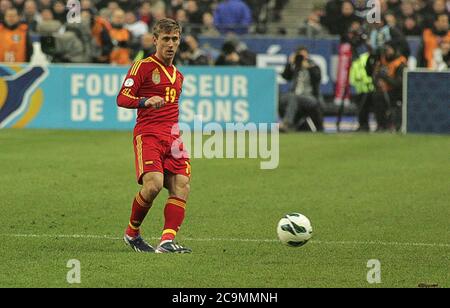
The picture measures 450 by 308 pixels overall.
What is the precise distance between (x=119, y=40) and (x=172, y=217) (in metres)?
15.1

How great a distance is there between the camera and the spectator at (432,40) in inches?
985

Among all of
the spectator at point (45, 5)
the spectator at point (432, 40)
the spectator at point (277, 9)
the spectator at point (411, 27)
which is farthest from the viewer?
the spectator at point (277, 9)

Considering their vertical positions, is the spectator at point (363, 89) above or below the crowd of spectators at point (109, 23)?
below

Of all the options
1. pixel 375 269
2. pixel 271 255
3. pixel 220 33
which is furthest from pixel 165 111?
pixel 220 33

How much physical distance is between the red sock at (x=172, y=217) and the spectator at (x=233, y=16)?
58.4ft

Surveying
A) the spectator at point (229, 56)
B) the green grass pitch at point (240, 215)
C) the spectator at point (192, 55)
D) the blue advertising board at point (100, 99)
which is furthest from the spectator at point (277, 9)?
the green grass pitch at point (240, 215)

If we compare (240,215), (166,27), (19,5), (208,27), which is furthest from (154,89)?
(19,5)

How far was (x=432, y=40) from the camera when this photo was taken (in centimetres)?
2530

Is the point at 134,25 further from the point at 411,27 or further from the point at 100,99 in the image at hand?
the point at 411,27

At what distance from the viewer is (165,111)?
33.8ft

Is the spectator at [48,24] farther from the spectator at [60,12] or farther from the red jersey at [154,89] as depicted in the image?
the red jersey at [154,89]

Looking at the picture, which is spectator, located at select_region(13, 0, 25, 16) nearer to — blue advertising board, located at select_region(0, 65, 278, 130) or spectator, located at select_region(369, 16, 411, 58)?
blue advertising board, located at select_region(0, 65, 278, 130)
